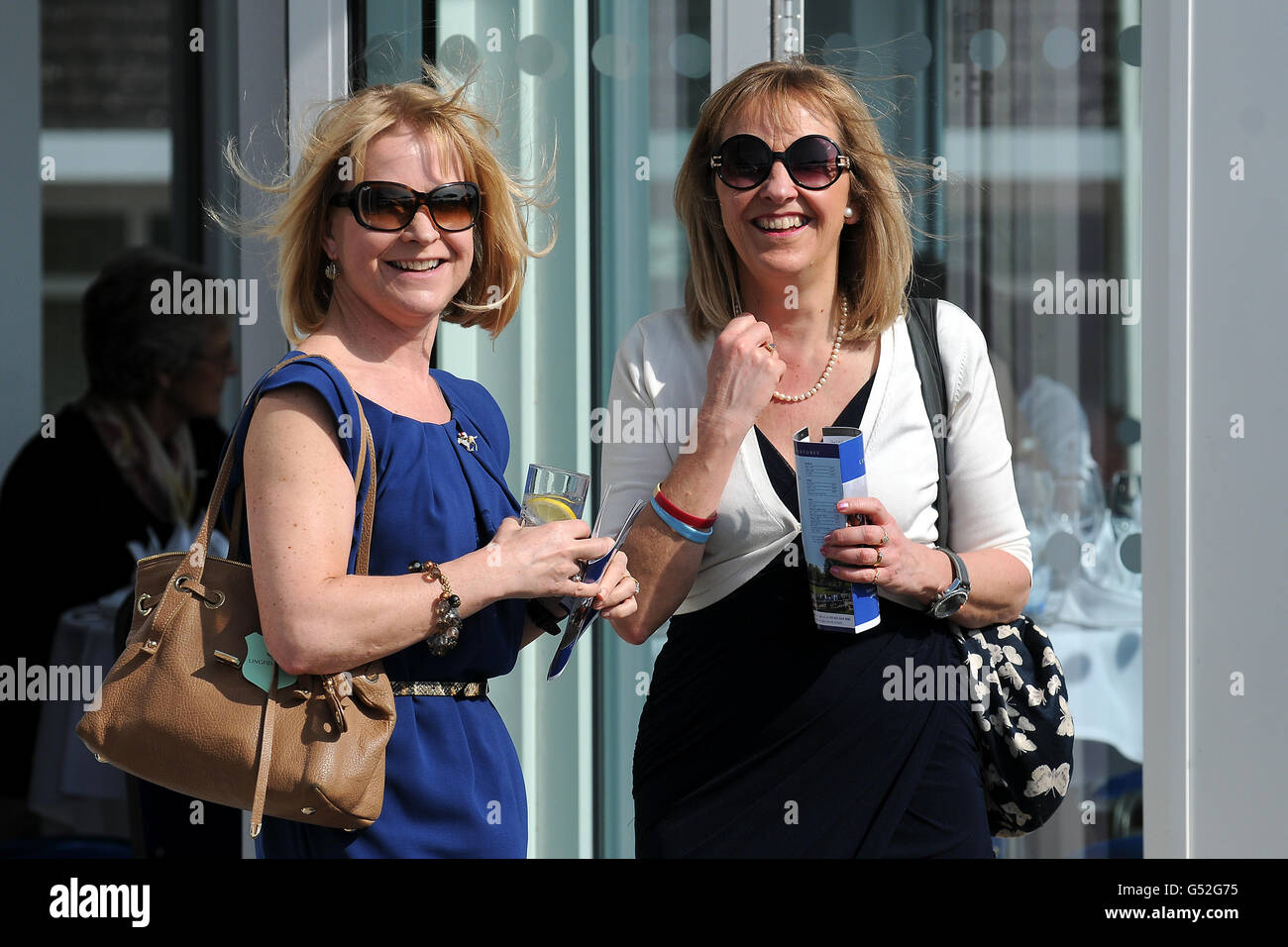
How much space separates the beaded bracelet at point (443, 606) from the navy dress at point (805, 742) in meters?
0.51

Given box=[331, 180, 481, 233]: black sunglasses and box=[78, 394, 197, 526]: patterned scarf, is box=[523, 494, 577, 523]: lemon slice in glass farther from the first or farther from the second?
box=[78, 394, 197, 526]: patterned scarf

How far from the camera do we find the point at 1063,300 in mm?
3213

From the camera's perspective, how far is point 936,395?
2.00 metres

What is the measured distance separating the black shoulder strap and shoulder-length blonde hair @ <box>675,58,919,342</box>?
0.07 m

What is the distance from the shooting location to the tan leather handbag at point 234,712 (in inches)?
61.7

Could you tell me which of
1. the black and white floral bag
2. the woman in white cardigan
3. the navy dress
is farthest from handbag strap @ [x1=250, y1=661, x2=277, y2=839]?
the black and white floral bag

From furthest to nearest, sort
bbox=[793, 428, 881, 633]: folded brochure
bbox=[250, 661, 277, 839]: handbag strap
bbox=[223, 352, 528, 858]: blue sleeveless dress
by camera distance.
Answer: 1. bbox=[793, 428, 881, 633]: folded brochure
2. bbox=[223, 352, 528, 858]: blue sleeveless dress
3. bbox=[250, 661, 277, 839]: handbag strap

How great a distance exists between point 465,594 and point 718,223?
0.85 metres

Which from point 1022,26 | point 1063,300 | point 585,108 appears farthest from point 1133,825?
point 585,108

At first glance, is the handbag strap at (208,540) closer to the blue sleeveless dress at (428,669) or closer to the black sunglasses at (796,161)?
the blue sleeveless dress at (428,669)

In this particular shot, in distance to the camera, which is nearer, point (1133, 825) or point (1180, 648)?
point (1180, 648)

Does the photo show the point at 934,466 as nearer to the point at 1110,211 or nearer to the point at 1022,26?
the point at 1110,211

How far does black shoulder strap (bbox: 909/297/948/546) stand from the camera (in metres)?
1.99

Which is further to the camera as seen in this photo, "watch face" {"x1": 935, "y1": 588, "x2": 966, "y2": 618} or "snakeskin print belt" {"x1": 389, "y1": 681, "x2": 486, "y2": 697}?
"watch face" {"x1": 935, "y1": 588, "x2": 966, "y2": 618}
